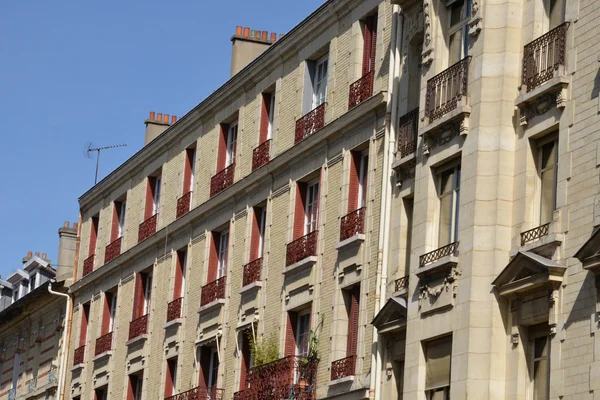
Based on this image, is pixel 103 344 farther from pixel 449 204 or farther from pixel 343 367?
pixel 449 204

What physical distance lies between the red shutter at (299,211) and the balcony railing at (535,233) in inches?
370

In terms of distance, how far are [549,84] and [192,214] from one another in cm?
1599

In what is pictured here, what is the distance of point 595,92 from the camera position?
22250 mm

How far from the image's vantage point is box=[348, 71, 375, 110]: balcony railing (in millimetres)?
30125

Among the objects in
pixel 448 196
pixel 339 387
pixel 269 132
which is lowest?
pixel 339 387

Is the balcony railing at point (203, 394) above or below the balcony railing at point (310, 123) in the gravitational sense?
below

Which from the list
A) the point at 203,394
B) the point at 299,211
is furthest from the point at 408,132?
the point at 203,394

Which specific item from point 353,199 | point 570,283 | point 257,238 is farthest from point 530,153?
point 257,238

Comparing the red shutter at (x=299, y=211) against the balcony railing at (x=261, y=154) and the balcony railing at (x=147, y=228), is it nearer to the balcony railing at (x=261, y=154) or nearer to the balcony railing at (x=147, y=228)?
the balcony railing at (x=261, y=154)

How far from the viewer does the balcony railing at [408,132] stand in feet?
90.5

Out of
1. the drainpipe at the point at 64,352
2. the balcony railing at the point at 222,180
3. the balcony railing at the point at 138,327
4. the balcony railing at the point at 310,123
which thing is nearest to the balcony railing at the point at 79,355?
the drainpipe at the point at 64,352

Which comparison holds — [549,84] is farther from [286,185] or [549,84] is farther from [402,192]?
[286,185]

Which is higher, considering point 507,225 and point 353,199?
point 353,199

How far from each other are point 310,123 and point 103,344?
12.9 m
